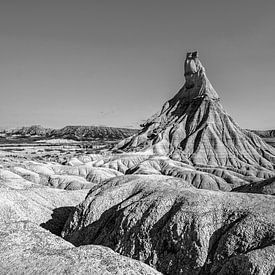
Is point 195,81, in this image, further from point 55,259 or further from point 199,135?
point 55,259

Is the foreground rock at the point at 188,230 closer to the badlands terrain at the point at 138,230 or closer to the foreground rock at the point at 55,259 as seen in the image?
the badlands terrain at the point at 138,230

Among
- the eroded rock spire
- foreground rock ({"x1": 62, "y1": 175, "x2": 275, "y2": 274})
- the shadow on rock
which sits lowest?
the shadow on rock

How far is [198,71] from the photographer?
129750mm

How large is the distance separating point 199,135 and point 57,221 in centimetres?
7773

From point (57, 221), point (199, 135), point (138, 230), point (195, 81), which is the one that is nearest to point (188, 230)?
point (138, 230)

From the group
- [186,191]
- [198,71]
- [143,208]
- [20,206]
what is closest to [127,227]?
[143,208]

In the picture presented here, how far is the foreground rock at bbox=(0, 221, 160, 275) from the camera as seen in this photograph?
51.6 ft

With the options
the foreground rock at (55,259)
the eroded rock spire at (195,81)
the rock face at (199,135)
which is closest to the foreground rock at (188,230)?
the foreground rock at (55,259)

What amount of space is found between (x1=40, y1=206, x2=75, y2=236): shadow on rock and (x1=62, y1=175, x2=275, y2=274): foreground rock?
4.06 metres

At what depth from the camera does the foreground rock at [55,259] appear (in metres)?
15.7

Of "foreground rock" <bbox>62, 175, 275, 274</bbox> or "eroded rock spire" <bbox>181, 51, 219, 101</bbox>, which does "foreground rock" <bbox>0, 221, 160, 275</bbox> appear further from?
"eroded rock spire" <bbox>181, 51, 219, 101</bbox>

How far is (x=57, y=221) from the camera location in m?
37.1

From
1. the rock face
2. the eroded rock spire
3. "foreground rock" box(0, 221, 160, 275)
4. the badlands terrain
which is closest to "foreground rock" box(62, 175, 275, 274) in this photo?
the badlands terrain

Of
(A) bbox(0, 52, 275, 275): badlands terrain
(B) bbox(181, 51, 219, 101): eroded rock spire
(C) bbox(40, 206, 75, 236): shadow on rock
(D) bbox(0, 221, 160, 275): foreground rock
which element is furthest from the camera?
(B) bbox(181, 51, 219, 101): eroded rock spire
